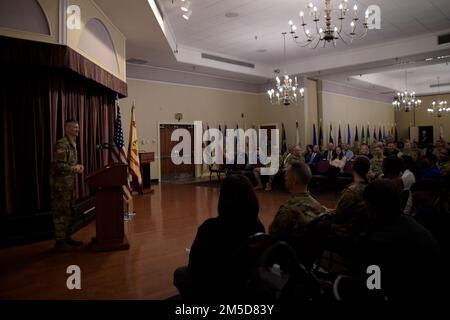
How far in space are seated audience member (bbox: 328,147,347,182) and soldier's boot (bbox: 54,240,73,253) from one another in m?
6.10

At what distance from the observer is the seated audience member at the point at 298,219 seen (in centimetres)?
208

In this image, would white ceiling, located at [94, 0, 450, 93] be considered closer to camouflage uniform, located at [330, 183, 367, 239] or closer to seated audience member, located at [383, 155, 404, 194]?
seated audience member, located at [383, 155, 404, 194]

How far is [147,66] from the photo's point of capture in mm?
10445

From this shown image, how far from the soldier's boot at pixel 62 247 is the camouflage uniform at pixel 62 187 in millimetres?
49

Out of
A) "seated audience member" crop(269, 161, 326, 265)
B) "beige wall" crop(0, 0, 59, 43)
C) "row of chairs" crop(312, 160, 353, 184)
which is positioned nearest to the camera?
"seated audience member" crop(269, 161, 326, 265)

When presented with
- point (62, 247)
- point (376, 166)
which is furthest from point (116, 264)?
point (376, 166)

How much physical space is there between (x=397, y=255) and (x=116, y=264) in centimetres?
280

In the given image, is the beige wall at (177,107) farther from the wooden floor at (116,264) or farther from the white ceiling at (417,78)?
the white ceiling at (417,78)

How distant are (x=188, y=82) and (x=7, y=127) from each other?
25.0ft

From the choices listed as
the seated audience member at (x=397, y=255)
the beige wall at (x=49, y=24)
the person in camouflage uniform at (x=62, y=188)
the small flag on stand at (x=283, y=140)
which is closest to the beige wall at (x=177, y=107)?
the small flag on stand at (x=283, y=140)

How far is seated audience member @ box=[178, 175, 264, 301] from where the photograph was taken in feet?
5.53

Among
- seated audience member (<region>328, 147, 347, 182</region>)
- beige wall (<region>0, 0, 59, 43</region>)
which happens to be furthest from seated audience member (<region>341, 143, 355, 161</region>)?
beige wall (<region>0, 0, 59, 43</region>)
